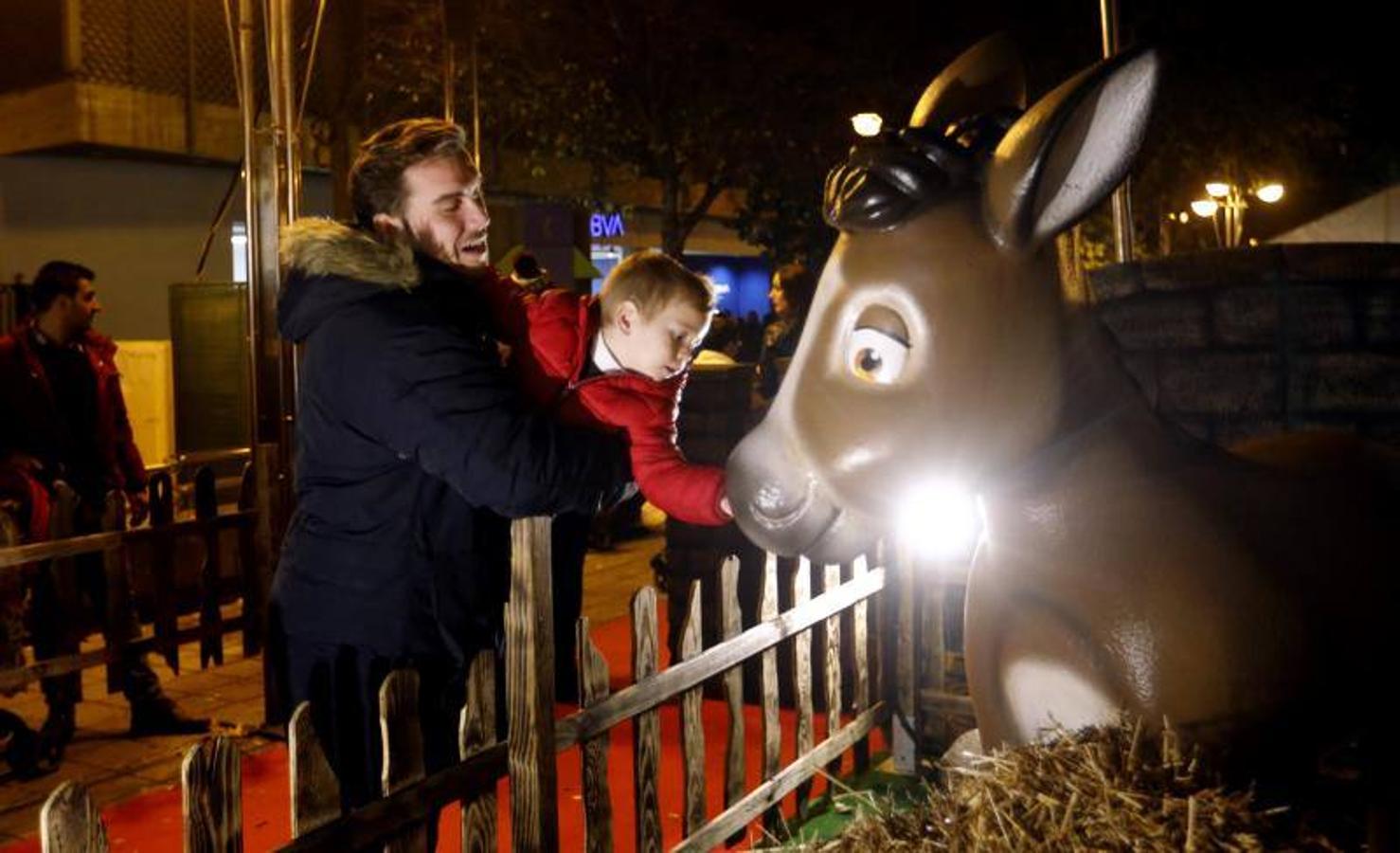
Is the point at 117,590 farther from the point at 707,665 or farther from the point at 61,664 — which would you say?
the point at 707,665

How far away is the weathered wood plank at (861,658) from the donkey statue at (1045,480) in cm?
270

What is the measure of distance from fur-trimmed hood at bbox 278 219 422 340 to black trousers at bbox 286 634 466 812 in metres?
0.66

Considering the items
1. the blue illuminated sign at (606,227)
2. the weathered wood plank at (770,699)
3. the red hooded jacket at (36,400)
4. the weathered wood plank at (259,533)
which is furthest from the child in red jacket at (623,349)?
the blue illuminated sign at (606,227)

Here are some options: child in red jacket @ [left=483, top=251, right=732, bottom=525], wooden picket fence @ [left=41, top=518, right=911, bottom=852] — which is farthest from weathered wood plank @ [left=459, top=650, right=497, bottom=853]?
A: child in red jacket @ [left=483, top=251, right=732, bottom=525]

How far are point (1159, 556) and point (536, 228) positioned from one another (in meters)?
8.73

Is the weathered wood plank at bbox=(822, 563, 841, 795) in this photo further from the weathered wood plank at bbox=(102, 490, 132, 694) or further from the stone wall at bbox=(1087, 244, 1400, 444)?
the weathered wood plank at bbox=(102, 490, 132, 694)

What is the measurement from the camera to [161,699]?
5910mm

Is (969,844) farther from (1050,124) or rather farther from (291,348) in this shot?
(291,348)

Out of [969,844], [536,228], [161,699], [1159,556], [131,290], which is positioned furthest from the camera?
[131,290]

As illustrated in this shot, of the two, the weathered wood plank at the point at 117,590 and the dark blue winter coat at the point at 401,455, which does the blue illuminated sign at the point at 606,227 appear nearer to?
the weathered wood plank at the point at 117,590

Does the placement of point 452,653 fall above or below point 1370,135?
below

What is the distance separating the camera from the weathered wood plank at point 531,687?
254 centimetres

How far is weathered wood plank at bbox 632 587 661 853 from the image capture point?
11.3 feet

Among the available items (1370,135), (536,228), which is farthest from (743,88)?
(1370,135)
